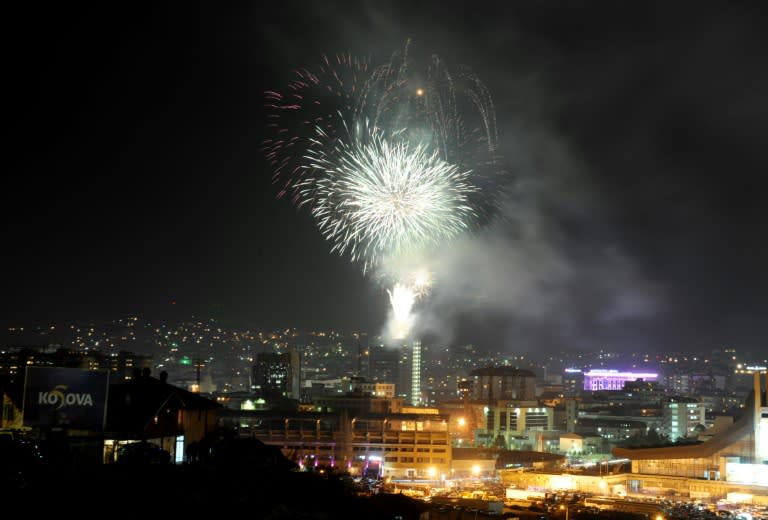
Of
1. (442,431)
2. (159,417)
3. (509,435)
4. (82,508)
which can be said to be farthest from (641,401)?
(82,508)

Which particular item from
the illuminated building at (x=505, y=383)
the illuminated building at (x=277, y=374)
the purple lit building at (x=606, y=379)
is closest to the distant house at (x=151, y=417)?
the illuminated building at (x=505, y=383)

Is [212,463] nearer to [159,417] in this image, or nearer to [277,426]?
[159,417]

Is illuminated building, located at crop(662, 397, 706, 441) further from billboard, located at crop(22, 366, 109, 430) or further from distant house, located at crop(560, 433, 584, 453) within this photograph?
billboard, located at crop(22, 366, 109, 430)

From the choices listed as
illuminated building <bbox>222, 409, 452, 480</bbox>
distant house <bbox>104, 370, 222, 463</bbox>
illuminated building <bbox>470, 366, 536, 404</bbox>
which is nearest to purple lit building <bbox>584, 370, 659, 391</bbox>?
illuminated building <bbox>470, 366, 536, 404</bbox>

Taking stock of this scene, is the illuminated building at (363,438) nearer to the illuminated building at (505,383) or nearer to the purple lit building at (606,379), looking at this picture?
the illuminated building at (505,383)

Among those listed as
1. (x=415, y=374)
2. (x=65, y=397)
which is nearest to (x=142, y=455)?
(x=65, y=397)

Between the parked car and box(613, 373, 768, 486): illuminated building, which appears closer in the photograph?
the parked car

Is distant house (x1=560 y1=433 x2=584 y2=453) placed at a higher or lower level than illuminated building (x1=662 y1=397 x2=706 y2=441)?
lower

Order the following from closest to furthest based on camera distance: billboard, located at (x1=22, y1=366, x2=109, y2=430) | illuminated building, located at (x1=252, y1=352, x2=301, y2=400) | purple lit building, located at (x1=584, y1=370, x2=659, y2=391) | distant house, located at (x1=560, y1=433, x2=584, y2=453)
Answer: billboard, located at (x1=22, y1=366, x2=109, y2=430)
distant house, located at (x1=560, y1=433, x2=584, y2=453)
illuminated building, located at (x1=252, y1=352, x2=301, y2=400)
purple lit building, located at (x1=584, y1=370, x2=659, y2=391)
